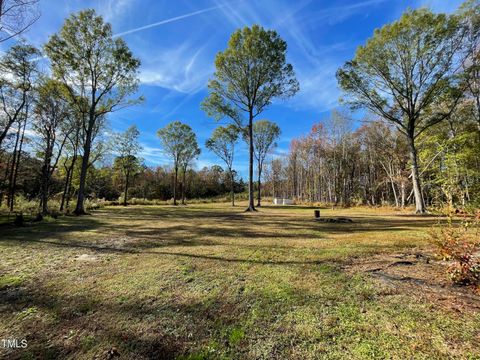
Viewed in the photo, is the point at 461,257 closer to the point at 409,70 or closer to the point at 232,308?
the point at 232,308

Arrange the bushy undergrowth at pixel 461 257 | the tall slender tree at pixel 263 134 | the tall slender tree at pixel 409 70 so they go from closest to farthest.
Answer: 1. the bushy undergrowth at pixel 461 257
2. the tall slender tree at pixel 409 70
3. the tall slender tree at pixel 263 134

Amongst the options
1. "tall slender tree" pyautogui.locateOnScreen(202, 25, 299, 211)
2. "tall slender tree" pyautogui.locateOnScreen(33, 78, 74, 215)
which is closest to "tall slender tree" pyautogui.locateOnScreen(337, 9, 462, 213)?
"tall slender tree" pyautogui.locateOnScreen(202, 25, 299, 211)

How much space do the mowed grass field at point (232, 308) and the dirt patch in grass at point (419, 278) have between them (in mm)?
26

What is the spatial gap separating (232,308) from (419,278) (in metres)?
2.91

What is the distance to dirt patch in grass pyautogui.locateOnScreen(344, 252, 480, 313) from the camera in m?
2.64

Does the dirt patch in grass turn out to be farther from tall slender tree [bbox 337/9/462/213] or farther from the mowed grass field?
tall slender tree [bbox 337/9/462/213]

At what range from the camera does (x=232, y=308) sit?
2791 millimetres

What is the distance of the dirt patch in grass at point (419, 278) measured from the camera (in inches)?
104

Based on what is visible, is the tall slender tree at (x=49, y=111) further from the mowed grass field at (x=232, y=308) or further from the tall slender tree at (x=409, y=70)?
the tall slender tree at (x=409, y=70)

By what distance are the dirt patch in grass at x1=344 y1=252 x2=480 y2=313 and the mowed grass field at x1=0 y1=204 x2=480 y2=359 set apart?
3 cm

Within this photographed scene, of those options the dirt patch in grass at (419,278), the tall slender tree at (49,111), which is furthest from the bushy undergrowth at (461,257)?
the tall slender tree at (49,111)

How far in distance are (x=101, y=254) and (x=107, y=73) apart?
15.4 m

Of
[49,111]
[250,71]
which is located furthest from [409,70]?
[49,111]

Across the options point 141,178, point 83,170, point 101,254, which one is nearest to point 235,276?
point 101,254
